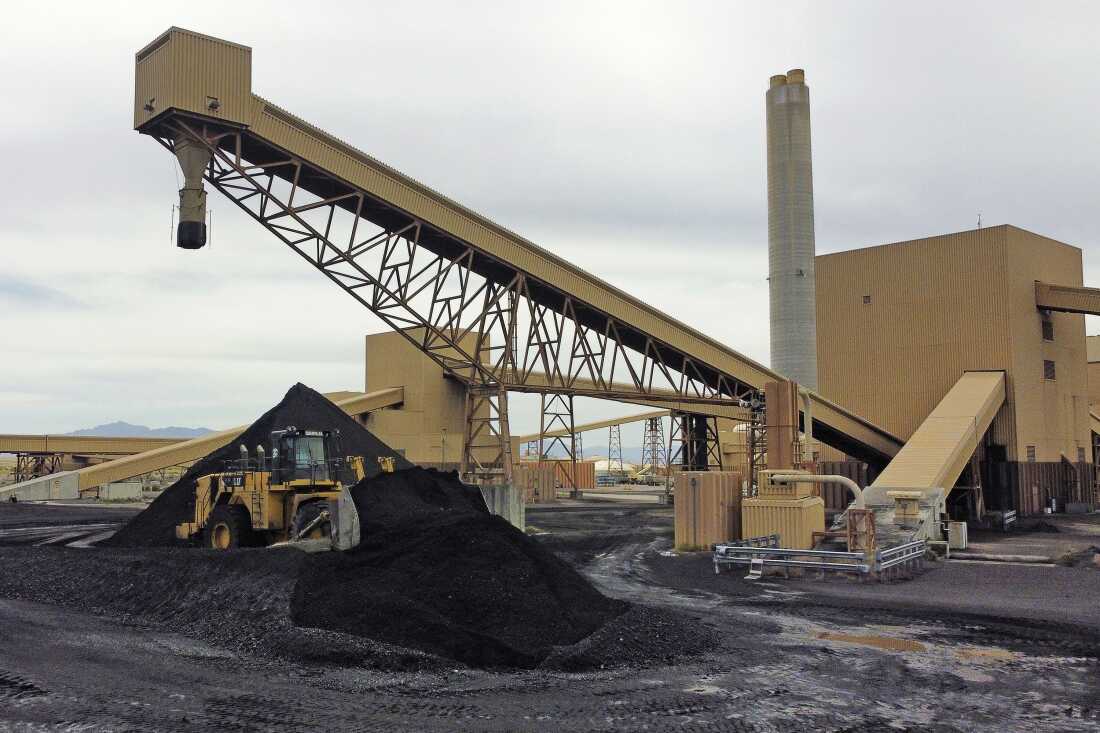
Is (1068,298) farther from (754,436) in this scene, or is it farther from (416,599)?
(416,599)

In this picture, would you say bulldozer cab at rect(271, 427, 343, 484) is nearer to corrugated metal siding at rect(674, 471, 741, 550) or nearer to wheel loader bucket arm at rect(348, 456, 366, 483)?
wheel loader bucket arm at rect(348, 456, 366, 483)

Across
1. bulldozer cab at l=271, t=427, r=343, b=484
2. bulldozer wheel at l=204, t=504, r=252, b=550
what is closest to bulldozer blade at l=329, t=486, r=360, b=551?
bulldozer cab at l=271, t=427, r=343, b=484

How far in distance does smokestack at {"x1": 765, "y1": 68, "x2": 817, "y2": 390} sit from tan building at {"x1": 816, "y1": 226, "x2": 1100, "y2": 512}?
9.59 m

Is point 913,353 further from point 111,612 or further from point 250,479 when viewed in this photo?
point 111,612

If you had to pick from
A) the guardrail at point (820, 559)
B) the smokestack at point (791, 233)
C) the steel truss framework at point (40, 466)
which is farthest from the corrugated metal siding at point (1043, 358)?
the steel truss framework at point (40, 466)

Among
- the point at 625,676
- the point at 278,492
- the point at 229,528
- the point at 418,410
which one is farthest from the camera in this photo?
the point at 418,410

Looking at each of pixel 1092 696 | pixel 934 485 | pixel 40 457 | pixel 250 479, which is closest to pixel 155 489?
pixel 40 457

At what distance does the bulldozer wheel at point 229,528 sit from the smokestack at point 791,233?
37579mm

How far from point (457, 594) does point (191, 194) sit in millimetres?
16096

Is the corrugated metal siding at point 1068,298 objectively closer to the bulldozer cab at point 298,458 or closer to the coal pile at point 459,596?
the coal pile at point 459,596

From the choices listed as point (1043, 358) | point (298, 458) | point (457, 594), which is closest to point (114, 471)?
point (298, 458)

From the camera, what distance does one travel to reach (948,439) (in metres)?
30.4

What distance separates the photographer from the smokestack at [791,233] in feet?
165

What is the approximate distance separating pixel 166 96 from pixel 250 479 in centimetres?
1154
